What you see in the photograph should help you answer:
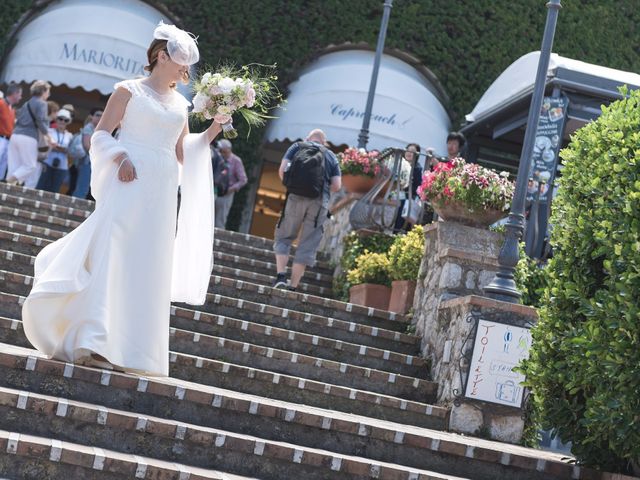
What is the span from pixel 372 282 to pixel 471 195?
2.00m

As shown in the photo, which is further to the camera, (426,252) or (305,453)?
(426,252)

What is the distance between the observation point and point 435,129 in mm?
21281

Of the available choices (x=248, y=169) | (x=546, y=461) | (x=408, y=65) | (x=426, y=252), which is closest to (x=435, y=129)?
(x=408, y=65)

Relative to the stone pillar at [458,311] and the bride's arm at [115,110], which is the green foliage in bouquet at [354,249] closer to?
the stone pillar at [458,311]

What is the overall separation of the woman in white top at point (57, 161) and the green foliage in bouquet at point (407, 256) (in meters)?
6.30

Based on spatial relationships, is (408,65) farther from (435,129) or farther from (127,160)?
(127,160)

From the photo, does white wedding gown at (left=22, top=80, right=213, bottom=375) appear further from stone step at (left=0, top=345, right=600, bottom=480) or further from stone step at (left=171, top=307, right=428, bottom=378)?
stone step at (left=171, top=307, right=428, bottom=378)

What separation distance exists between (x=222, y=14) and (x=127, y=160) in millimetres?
15027

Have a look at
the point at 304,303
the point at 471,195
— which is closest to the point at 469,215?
the point at 471,195

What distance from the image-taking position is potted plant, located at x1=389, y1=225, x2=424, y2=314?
11281 mm

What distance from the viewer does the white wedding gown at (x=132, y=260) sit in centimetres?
716

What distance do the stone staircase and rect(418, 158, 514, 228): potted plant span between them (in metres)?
1.19

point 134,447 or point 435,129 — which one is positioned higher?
point 435,129

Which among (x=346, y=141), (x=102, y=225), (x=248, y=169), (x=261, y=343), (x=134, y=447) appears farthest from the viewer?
(x=248, y=169)
